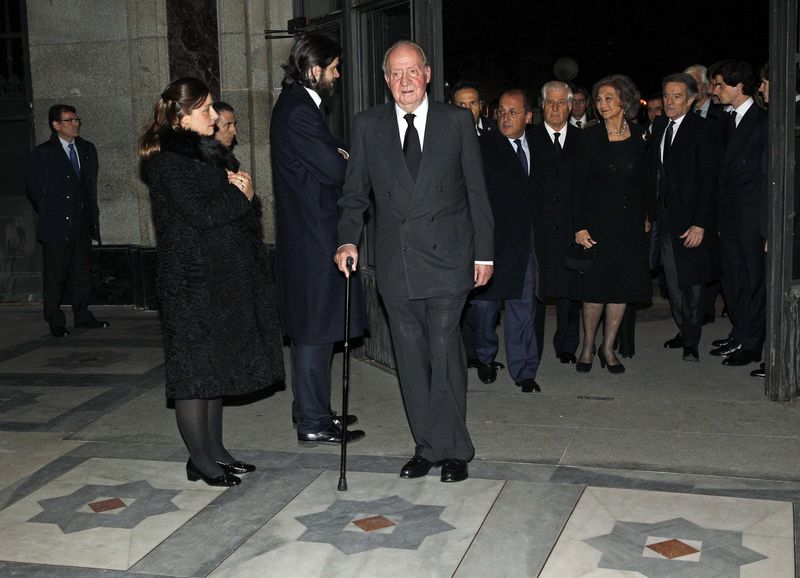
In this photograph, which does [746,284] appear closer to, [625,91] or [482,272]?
[625,91]

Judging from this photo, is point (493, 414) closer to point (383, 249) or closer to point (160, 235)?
point (383, 249)

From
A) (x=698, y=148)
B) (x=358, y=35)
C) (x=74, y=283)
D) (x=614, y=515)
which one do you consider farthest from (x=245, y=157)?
(x=614, y=515)

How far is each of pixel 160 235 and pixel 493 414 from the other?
2.37 m

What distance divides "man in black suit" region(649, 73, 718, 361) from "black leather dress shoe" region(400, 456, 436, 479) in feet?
10.3

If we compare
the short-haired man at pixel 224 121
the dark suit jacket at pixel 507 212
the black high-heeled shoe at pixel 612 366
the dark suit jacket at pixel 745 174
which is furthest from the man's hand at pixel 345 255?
the dark suit jacket at pixel 745 174

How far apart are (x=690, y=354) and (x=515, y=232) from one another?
1.73 metres

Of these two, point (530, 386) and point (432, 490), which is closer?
point (432, 490)

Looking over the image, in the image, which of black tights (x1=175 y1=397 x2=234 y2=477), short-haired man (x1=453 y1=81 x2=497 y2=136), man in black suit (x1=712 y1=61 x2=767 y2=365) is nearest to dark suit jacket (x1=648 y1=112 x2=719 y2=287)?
man in black suit (x1=712 y1=61 x2=767 y2=365)

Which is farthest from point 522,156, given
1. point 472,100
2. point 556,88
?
point 472,100

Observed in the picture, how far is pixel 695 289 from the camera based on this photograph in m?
7.64

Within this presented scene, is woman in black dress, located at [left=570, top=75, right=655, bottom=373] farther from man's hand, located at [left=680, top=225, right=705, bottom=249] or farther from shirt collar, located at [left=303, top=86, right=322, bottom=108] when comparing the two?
shirt collar, located at [left=303, top=86, right=322, bottom=108]

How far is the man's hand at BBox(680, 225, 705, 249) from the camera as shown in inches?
294

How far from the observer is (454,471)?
506cm

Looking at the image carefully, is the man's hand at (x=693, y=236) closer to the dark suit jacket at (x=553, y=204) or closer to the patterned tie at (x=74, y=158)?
the dark suit jacket at (x=553, y=204)
